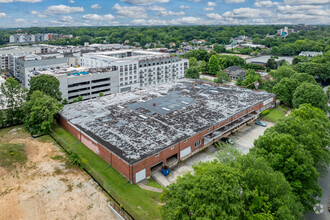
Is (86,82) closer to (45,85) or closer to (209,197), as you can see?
(45,85)

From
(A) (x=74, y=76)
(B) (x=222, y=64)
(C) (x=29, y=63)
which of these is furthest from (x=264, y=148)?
(B) (x=222, y=64)

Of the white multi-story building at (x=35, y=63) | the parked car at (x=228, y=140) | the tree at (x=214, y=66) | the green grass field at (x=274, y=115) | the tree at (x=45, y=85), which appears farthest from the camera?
the tree at (x=214, y=66)

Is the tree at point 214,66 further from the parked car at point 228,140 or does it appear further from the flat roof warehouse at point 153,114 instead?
the parked car at point 228,140

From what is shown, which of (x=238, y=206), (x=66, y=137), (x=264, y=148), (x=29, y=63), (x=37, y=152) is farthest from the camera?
(x=29, y=63)

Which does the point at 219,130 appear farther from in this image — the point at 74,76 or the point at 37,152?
the point at 74,76

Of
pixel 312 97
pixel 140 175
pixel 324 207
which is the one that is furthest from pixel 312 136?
pixel 312 97

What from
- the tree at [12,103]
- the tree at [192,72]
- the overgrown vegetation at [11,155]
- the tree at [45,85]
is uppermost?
the tree at [192,72]

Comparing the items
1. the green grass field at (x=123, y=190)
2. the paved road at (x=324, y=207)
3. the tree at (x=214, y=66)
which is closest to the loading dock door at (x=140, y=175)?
the green grass field at (x=123, y=190)
